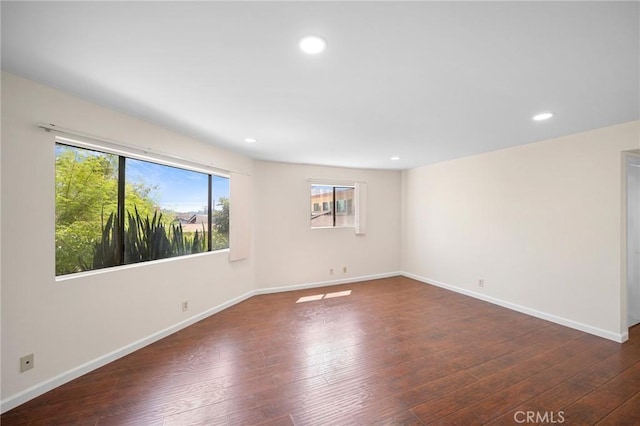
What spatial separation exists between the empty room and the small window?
123 centimetres

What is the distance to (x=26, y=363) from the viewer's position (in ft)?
6.29

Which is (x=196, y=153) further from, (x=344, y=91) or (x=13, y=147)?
(x=344, y=91)

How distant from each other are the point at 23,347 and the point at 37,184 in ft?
4.04

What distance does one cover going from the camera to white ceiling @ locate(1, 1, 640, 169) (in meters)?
1.26

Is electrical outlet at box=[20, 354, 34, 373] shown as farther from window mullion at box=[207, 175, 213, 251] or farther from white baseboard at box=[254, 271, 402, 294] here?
white baseboard at box=[254, 271, 402, 294]

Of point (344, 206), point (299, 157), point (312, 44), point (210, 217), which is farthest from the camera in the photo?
point (344, 206)

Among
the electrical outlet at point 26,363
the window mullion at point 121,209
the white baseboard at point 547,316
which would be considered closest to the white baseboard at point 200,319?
the white baseboard at point 547,316

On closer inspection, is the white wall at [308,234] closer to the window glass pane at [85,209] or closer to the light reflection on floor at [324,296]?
the light reflection on floor at [324,296]

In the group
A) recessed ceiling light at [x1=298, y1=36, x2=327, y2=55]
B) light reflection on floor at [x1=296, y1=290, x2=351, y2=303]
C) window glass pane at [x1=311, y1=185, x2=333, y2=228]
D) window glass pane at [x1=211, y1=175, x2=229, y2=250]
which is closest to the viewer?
recessed ceiling light at [x1=298, y1=36, x2=327, y2=55]

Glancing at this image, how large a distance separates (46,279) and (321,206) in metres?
4.01

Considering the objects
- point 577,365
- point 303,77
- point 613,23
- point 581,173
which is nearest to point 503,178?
point 581,173

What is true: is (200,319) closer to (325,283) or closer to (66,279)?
(66,279)

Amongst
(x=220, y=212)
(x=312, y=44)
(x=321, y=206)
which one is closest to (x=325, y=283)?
(x=321, y=206)

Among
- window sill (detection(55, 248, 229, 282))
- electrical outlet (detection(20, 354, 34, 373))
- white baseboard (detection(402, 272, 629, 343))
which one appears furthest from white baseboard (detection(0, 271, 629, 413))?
window sill (detection(55, 248, 229, 282))
